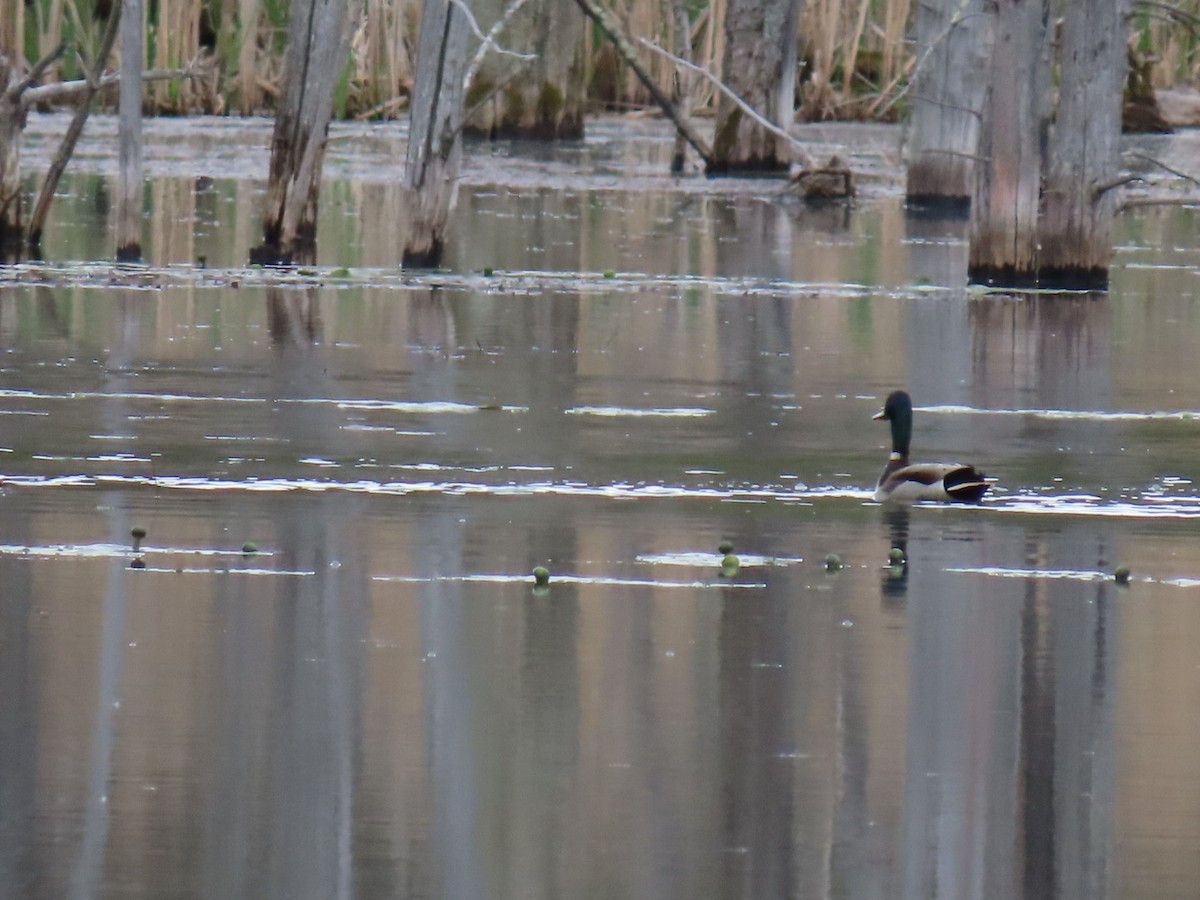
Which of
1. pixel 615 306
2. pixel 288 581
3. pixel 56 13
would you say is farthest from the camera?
pixel 56 13

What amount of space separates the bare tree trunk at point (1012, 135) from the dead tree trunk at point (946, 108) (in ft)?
25.1

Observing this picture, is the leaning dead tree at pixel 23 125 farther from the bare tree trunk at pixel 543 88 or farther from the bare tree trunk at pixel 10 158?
the bare tree trunk at pixel 543 88

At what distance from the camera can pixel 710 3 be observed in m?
43.0

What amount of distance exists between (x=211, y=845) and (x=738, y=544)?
4237mm

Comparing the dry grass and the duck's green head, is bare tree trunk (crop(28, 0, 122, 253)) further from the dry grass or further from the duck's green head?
the dry grass

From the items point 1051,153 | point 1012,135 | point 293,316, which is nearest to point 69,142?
point 293,316

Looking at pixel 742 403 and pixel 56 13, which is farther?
pixel 56 13

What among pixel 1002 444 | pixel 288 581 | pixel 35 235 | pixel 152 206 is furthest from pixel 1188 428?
pixel 152 206

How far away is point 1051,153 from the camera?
66.1 ft

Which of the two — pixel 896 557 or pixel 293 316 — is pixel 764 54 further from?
pixel 896 557

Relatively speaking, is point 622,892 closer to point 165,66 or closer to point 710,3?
point 165,66

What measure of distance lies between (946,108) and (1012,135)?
1060 centimetres

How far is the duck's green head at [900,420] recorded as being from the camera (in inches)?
456

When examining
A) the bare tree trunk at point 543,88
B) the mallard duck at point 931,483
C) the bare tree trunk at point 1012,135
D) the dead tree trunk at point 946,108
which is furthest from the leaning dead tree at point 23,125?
the bare tree trunk at point 543,88
